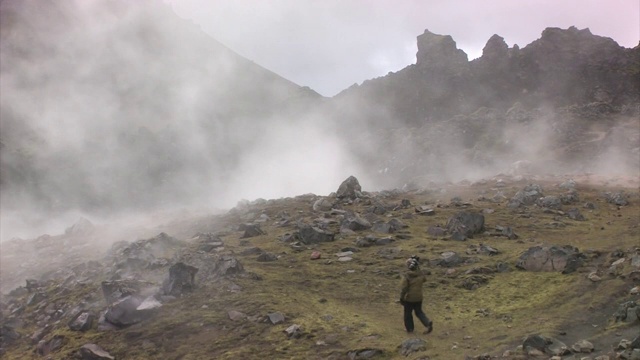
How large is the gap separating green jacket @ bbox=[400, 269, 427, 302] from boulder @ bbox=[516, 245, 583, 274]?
23.0 ft

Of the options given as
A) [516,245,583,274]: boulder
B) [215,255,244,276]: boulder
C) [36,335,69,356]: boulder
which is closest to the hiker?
[516,245,583,274]: boulder

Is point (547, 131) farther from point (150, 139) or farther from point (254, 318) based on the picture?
point (150, 139)

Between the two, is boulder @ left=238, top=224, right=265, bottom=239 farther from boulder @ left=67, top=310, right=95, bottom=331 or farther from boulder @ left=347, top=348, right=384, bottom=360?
boulder @ left=347, top=348, right=384, bottom=360

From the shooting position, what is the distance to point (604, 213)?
96.9 ft

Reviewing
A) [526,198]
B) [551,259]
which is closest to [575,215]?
[526,198]

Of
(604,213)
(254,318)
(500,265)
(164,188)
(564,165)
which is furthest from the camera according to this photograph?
(164,188)

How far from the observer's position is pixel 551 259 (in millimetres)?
18203

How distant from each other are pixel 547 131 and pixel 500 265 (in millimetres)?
55154

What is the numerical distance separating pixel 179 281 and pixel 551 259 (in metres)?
13.4

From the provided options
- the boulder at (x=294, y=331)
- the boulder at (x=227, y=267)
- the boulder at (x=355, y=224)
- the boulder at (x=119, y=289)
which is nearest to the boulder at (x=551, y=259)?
the boulder at (x=355, y=224)

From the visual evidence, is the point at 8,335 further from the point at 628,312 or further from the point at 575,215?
the point at 575,215

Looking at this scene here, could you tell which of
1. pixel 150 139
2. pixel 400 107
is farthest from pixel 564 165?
pixel 150 139

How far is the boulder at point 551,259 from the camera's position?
57.8ft

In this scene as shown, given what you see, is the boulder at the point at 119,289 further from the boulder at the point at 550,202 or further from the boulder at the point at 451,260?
the boulder at the point at 550,202
